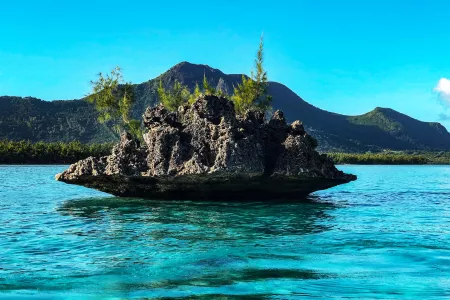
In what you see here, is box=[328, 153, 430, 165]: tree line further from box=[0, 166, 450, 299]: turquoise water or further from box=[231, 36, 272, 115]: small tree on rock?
box=[0, 166, 450, 299]: turquoise water

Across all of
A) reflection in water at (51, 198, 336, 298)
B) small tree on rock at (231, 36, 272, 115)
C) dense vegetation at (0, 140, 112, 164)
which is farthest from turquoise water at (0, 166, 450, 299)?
dense vegetation at (0, 140, 112, 164)

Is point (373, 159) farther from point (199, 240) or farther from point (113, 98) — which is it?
point (199, 240)

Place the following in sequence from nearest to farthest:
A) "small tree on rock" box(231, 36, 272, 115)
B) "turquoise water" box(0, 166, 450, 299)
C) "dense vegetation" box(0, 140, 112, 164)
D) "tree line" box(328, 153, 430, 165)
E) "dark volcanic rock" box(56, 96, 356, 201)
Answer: "turquoise water" box(0, 166, 450, 299), "dark volcanic rock" box(56, 96, 356, 201), "small tree on rock" box(231, 36, 272, 115), "dense vegetation" box(0, 140, 112, 164), "tree line" box(328, 153, 430, 165)

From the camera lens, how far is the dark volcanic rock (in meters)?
18.8

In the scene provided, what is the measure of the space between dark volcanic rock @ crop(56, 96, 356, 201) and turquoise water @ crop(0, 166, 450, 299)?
216cm

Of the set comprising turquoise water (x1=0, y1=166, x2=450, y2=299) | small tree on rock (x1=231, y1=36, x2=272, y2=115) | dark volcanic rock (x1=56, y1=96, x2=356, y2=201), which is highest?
small tree on rock (x1=231, y1=36, x2=272, y2=115)

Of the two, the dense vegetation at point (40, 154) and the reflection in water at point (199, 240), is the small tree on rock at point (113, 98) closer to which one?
the reflection in water at point (199, 240)

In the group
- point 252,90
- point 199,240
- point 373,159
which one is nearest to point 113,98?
point 252,90

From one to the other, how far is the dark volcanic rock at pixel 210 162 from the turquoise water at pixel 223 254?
216cm

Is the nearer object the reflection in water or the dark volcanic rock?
the reflection in water

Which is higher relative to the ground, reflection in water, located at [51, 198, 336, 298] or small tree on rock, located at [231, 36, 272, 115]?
small tree on rock, located at [231, 36, 272, 115]

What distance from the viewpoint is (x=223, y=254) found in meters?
9.76

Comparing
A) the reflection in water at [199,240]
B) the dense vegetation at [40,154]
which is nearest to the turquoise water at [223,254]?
the reflection in water at [199,240]

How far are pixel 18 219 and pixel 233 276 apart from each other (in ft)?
32.9
